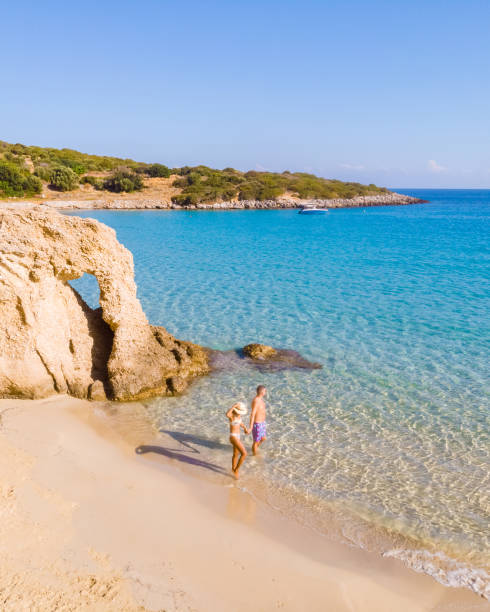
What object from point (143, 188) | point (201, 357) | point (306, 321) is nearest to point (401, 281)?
point (306, 321)

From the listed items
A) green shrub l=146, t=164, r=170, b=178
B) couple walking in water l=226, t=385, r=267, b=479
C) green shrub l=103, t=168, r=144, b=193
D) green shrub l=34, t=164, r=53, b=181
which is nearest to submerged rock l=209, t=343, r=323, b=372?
couple walking in water l=226, t=385, r=267, b=479

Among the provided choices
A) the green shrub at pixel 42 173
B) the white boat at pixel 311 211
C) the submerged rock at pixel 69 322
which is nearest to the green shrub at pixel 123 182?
the green shrub at pixel 42 173

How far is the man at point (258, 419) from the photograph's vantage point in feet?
26.9

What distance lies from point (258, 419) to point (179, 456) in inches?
65.2

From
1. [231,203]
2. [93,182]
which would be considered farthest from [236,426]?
[93,182]

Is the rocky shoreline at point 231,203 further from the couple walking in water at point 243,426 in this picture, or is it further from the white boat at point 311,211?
the couple walking in water at point 243,426

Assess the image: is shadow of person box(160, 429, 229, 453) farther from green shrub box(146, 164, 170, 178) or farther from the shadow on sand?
green shrub box(146, 164, 170, 178)

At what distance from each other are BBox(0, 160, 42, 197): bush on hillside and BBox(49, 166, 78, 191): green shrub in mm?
4990

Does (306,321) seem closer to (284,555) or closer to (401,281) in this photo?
(401,281)

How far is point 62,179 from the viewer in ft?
220

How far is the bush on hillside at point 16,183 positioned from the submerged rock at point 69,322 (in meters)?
55.2

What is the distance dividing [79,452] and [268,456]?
11.4 ft

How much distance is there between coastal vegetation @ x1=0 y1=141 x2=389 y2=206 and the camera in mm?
63472

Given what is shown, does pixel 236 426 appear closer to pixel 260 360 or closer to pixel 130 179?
pixel 260 360
